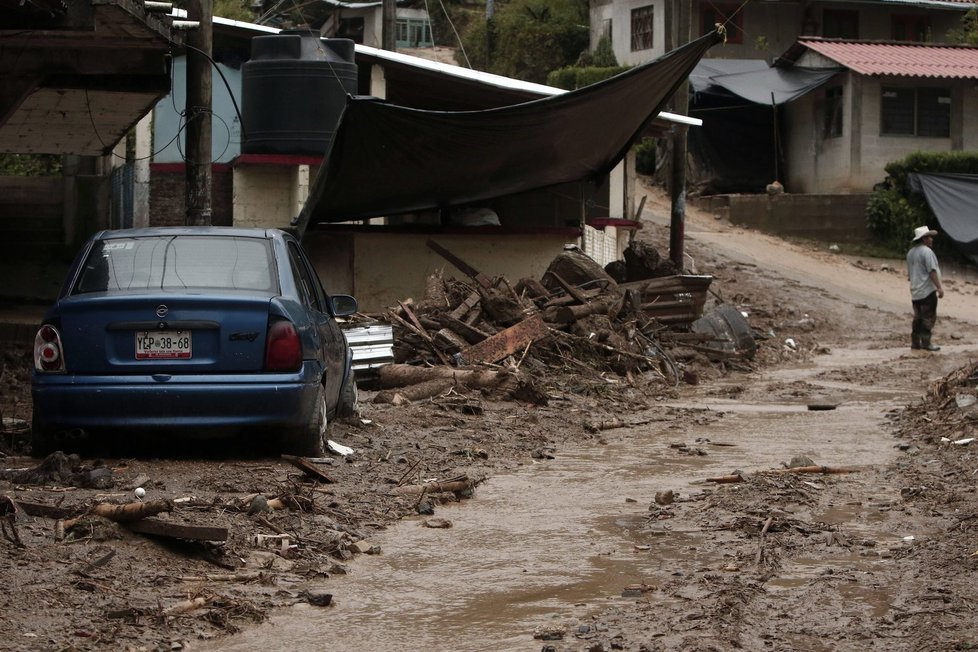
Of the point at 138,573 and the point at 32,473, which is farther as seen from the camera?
the point at 32,473

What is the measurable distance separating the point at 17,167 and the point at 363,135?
19462mm

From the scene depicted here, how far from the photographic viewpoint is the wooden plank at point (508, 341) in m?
13.7

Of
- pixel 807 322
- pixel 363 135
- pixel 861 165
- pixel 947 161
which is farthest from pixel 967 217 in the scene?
pixel 363 135

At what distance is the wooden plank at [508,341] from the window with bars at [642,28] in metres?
29.9

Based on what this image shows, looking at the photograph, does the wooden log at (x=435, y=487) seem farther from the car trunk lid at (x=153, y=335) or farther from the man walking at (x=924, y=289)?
the man walking at (x=924, y=289)

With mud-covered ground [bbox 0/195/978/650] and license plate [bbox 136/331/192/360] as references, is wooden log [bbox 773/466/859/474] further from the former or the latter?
license plate [bbox 136/331/192/360]

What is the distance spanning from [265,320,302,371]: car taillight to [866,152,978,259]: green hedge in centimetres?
2714

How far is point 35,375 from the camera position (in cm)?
798

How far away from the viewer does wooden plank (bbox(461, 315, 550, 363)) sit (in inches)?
538

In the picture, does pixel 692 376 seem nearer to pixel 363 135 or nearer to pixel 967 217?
pixel 363 135

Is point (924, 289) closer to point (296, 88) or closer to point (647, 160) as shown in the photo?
point (296, 88)

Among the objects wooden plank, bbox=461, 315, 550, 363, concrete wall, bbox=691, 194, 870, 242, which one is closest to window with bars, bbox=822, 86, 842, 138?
concrete wall, bbox=691, 194, 870, 242

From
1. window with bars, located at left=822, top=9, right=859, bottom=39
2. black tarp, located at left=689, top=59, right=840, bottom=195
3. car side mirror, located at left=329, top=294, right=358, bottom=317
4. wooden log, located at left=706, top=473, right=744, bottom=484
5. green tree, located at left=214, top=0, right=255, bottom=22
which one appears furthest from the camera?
window with bars, located at left=822, top=9, right=859, bottom=39

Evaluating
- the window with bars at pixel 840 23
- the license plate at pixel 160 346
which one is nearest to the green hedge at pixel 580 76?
the window with bars at pixel 840 23
